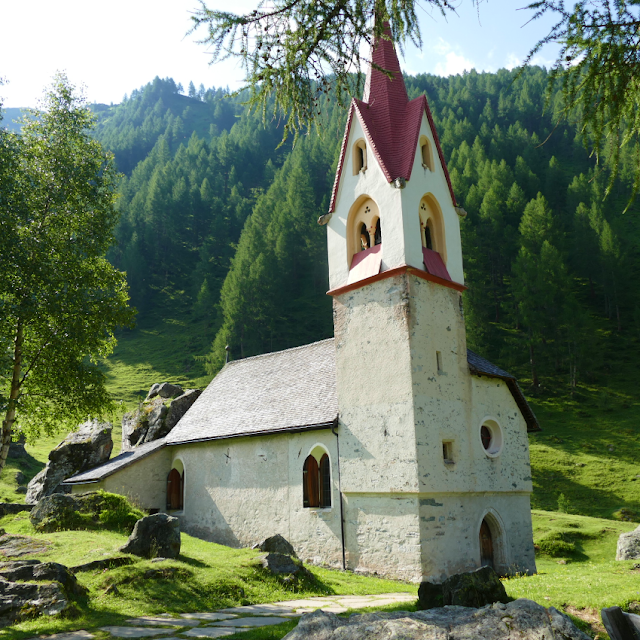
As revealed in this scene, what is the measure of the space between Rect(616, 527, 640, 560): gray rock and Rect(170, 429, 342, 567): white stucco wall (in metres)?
8.14

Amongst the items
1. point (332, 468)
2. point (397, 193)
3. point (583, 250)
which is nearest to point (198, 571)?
point (332, 468)

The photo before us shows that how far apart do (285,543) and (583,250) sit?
52344 millimetres

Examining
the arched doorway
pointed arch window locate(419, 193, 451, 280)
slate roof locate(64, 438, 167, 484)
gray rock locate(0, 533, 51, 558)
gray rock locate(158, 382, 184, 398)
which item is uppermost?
pointed arch window locate(419, 193, 451, 280)

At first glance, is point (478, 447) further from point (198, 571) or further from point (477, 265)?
point (477, 265)

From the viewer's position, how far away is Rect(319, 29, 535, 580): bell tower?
1470 cm

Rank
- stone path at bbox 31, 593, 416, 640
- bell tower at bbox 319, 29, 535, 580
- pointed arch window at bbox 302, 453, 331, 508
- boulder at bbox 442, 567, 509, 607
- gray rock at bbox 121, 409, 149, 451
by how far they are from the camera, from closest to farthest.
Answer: boulder at bbox 442, 567, 509, 607
stone path at bbox 31, 593, 416, 640
bell tower at bbox 319, 29, 535, 580
pointed arch window at bbox 302, 453, 331, 508
gray rock at bbox 121, 409, 149, 451

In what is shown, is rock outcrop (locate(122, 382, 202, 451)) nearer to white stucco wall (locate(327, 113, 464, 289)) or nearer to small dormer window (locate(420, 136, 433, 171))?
white stucco wall (locate(327, 113, 464, 289))

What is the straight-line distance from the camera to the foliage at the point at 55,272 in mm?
12422

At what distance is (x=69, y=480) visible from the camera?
2184 cm

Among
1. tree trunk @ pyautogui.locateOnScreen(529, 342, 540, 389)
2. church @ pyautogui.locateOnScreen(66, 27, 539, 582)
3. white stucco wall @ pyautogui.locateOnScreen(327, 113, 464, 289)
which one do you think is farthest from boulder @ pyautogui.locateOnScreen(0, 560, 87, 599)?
tree trunk @ pyautogui.locateOnScreen(529, 342, 540, 389)

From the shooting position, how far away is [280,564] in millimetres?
11852

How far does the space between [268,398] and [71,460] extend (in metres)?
9.96

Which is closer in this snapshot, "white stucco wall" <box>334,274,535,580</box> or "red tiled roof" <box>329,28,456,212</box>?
"white stucco wall" <box>334,274,535,580</box>

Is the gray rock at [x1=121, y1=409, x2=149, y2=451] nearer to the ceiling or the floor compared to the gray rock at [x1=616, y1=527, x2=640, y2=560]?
nearer to the ceiling
